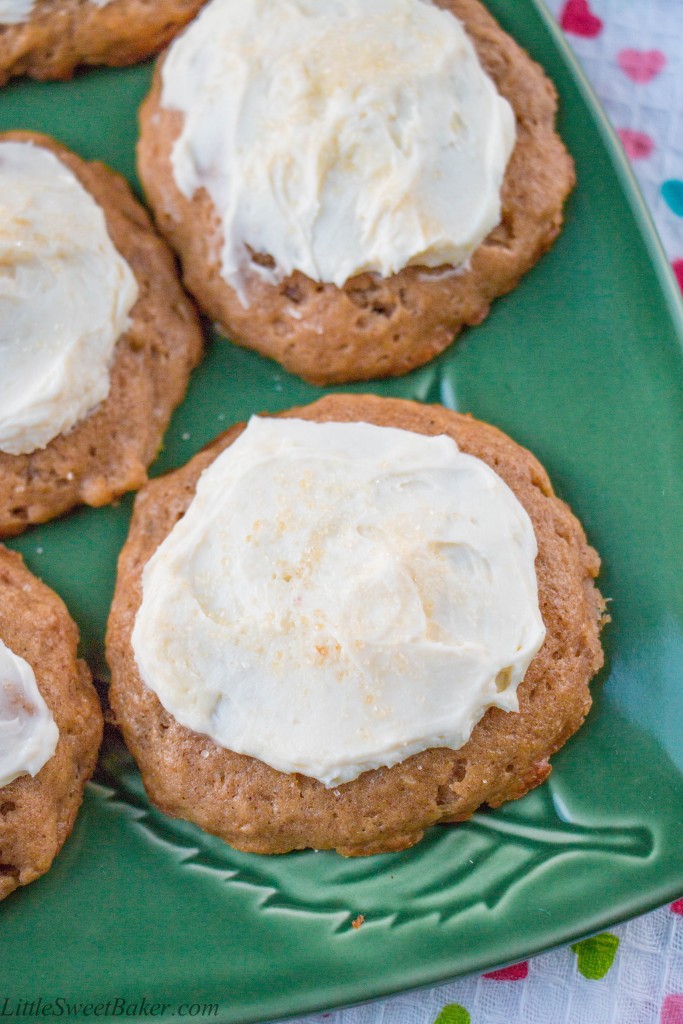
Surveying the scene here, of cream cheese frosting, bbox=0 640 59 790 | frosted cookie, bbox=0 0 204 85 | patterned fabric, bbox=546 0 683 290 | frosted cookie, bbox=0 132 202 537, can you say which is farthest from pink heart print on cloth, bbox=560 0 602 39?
cream cheese frosting, bbox=0 640 59 790

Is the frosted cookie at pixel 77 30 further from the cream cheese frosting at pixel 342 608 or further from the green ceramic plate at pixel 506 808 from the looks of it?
the cream cheese frosting at pixel 342 608

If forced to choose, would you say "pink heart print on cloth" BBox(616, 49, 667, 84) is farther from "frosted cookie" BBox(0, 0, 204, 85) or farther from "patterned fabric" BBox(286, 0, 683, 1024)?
"patterned fabric" BBox(286, 0, 683, 1024)

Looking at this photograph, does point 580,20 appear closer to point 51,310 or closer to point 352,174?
point 352,174

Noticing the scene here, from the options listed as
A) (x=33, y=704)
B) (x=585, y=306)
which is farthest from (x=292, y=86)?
(x=33, y=704)

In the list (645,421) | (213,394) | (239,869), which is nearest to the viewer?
(239,869)

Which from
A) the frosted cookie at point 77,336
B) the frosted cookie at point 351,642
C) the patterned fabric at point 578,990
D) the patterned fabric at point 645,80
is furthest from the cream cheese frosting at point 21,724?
the patterned fabric at point 645,80

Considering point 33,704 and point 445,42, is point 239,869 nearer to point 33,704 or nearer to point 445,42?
point 33,704

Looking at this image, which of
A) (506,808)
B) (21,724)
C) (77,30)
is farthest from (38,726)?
(77,30)
